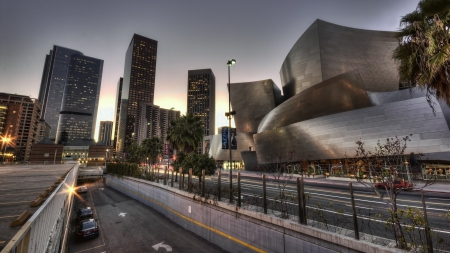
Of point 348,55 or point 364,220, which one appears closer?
point 364,220

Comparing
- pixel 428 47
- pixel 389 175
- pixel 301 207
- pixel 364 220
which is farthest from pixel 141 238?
pixel 428 47

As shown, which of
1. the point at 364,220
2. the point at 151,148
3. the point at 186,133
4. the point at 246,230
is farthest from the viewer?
the point at 151,148

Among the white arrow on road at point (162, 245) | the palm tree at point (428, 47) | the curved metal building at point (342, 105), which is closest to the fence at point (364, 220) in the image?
the white arrow on road at point (162, 245)

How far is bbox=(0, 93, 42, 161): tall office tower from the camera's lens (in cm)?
14465

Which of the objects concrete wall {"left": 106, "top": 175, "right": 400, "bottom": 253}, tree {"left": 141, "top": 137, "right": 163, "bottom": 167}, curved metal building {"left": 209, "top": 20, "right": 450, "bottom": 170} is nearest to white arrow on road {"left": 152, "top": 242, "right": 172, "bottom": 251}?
concrete wall {"left": 106, "top": 175, "right": 400, "bottom": 253}

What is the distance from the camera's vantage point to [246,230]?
38.4 ft

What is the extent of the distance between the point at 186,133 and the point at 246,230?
25.0 meters

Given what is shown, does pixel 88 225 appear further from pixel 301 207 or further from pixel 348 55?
pixel 348 55

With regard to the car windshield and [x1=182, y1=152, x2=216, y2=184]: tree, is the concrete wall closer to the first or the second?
[x1=182, y1=152, x2=216, y2=184]: tree

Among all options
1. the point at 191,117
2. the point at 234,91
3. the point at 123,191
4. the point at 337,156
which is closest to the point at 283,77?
the point at 234,91

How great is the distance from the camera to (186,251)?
13.6 m

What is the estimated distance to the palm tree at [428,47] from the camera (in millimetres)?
7551

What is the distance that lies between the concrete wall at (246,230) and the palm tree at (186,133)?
12557 millimetres

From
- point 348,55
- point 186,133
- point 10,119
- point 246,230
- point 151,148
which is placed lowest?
point 246,230
